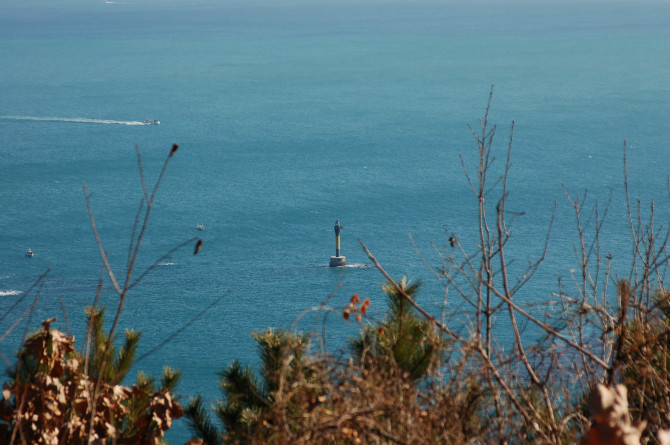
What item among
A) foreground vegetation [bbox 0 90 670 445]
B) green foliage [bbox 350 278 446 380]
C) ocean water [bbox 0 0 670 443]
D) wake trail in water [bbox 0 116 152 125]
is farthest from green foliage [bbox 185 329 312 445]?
wake trail in water [bbox 0 116 152 125]

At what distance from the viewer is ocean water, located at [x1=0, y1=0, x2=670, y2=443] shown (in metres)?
39.8

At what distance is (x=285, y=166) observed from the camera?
6134 centimetres

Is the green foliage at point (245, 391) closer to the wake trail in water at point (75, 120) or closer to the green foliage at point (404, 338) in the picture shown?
the green foliage at point (404, 338)

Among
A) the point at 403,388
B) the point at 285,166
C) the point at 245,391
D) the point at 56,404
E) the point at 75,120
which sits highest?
the point at 403,388

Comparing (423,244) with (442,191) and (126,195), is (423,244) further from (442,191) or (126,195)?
(126,195)

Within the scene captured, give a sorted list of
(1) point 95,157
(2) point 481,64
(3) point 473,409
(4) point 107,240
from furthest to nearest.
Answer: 1. (2) point 481,64
2. (1) point 95,157
3. (4) point 107,240
4. (3) point 473,409

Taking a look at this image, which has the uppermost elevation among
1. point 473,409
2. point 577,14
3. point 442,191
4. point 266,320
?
point 577,14

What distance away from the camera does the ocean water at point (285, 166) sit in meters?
39.8

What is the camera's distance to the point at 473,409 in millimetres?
5785

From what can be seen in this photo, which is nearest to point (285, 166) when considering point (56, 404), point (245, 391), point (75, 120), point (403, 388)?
point (75, 120)

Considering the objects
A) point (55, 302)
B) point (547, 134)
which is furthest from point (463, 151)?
point (55, 302)

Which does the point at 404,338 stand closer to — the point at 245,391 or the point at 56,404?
the point at 245,391

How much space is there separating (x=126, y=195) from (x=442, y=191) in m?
21.3

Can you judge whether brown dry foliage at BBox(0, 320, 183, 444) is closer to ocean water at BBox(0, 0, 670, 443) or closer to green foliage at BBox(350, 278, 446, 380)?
ocean water at BBox(0, 0, 670, 443)
